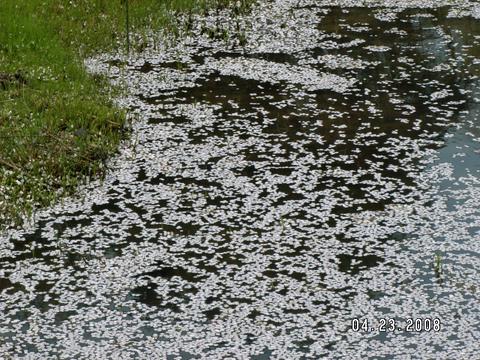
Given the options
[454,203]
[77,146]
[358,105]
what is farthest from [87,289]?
[358,105]

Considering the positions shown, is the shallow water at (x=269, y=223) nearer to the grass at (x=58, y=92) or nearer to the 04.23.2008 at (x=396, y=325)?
the 04.23.2008 at (x=396, y=325)

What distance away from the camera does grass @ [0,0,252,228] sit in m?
7.12

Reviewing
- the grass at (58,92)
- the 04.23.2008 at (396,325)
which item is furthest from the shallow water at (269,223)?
the grass at (58,92)

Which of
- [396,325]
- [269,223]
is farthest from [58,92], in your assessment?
[396,325]

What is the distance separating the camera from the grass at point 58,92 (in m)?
7.12

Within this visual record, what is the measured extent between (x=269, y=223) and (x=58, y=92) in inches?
132

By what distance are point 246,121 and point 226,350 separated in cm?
388

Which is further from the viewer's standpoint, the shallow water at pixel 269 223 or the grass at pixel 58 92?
the grass at pixel 58 92

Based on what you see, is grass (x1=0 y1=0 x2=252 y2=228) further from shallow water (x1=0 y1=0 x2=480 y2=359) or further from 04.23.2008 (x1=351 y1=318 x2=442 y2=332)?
04.23.2008 (x1=351 y1=318 x2=442 y2=332)

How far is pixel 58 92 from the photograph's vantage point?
8664 mm

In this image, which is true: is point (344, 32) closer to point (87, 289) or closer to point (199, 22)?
point (199, 22)

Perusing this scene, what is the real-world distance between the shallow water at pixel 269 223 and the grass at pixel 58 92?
0.25 m

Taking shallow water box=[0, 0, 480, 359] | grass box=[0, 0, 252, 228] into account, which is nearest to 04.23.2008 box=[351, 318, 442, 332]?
shallow water box=[0, 0, 480, 359]

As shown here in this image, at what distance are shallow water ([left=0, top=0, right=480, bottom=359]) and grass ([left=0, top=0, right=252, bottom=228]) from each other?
253mm
